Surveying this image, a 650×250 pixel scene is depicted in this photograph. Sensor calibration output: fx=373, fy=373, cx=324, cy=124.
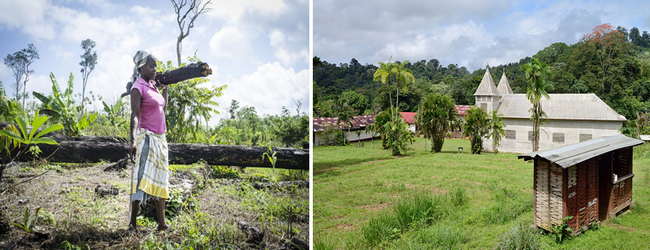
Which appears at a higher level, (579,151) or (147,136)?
(147,136)

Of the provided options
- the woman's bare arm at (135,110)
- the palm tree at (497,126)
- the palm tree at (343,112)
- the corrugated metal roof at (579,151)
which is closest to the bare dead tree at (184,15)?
the woman's bare arm at (135,110)

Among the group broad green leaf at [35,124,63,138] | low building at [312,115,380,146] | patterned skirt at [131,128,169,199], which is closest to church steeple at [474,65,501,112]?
low building at [312,115,380,146]

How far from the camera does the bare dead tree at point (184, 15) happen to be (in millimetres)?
2762

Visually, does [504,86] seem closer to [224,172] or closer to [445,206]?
[445,206]

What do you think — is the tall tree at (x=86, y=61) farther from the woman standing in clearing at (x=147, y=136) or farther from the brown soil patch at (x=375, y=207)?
the brown soil patch at (x=375, y=207)

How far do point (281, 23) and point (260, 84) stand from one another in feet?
1.84

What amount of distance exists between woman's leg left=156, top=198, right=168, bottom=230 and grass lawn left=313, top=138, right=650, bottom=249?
154 centimetres

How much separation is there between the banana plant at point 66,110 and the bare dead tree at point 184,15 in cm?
74

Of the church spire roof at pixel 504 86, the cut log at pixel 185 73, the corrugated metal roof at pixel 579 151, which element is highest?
the church spire roof at pixel 504 86

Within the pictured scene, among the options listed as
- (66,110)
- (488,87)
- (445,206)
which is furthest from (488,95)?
(66,110)

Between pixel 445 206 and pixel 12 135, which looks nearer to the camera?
pixel 12 135

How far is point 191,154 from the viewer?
9.39 ft

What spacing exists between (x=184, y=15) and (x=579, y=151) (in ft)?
12.2

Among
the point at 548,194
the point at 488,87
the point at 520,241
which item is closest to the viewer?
the point at 520,241
